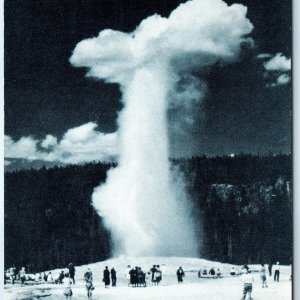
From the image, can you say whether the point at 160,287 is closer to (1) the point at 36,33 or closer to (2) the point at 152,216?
(2) the point at 152,216

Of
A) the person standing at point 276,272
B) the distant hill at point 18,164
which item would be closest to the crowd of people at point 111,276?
the person standing at point 276,272

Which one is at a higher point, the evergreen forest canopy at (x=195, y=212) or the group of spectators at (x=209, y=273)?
the evergreen forest canopy at (x=195, y=212)

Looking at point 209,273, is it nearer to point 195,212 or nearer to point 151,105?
point 195,212

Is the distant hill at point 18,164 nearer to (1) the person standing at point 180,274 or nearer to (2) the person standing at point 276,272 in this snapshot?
(1) the person standing at point 180,274

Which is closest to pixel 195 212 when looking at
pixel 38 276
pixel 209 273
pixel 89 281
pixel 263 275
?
pixel 209 273

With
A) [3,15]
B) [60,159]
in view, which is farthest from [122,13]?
[60,159]

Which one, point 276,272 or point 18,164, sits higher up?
point 18,164

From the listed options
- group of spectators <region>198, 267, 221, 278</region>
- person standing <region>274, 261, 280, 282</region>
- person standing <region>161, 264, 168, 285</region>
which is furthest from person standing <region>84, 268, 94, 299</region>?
person standing <region>274, 261, 280, 282</region>
